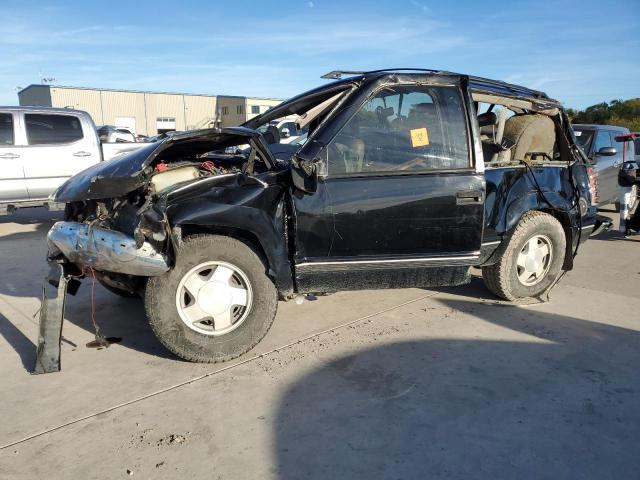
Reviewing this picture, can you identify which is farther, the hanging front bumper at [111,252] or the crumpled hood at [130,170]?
the crumpled hood at [130,170]

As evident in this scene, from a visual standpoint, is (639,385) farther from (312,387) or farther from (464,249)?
(312,387)

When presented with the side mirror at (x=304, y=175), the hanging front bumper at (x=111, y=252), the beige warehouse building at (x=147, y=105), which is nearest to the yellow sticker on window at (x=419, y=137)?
the side mirror at (x=304, y=175)

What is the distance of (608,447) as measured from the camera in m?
2.65

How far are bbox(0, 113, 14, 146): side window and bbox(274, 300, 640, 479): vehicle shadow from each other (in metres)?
7.74

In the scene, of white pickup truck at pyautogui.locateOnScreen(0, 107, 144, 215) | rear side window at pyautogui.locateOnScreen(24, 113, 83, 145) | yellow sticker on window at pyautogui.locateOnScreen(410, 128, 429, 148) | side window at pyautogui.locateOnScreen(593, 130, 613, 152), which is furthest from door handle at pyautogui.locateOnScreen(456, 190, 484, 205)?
rear side window at pyautogui.locateOnScreen(24, 113, 83, 145)

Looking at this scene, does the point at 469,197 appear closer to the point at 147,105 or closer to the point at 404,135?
the point at 404,135

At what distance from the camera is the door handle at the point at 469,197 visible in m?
3.91

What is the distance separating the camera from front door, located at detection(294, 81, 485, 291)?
3.72 metres

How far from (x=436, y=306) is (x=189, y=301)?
2.40 meters

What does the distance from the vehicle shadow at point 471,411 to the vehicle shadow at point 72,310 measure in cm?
147

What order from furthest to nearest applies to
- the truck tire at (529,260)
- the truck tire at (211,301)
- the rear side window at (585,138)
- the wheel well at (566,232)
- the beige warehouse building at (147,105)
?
1. the beige warehouse building at (147,105)
2. the rear side window at (585,138)
3. the wheel well at (566,232)
4. the truck tire at (529,260)
5. the truck tire at (211,301)

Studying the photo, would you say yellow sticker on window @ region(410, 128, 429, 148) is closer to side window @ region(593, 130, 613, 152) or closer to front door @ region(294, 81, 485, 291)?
front door @ region(294, 81, 485, 291)

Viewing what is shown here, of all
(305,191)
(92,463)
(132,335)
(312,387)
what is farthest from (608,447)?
(132,335)

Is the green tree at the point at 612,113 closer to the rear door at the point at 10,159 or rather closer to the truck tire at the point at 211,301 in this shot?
the rear door at the point at 10,159
